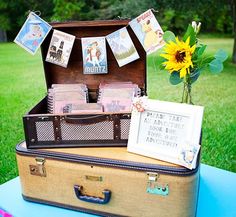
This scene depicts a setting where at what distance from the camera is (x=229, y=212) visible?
3.49ft

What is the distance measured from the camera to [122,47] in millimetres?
1332

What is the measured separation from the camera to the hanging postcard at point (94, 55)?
137cm

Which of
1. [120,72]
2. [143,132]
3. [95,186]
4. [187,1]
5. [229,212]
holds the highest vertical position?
[187,1]

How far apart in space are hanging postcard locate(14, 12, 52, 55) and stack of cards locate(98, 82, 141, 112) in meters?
0.30

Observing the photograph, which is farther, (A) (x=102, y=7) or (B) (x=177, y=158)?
(A) (x=102, y=7)

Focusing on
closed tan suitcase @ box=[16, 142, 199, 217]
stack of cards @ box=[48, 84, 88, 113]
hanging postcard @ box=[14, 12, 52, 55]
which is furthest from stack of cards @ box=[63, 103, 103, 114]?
hanging postcard @ box=[14, 12, 52, 55]

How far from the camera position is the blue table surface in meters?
1.07

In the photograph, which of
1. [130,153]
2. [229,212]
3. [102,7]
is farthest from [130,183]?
[102,7]

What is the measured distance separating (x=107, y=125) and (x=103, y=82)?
396 mm

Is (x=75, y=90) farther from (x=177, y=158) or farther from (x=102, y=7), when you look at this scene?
(x=102, y=7)

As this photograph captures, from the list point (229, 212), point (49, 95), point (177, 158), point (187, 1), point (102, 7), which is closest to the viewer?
point (177, 158)

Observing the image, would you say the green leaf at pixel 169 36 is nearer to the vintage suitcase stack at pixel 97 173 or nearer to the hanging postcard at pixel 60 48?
the vintage suitcase stack at pixel 97 173

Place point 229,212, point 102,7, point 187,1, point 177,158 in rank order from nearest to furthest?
point 177,158
point 229,212
point 187,1
point 102,7

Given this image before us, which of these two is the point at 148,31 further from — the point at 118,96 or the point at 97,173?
the point at 97,173
